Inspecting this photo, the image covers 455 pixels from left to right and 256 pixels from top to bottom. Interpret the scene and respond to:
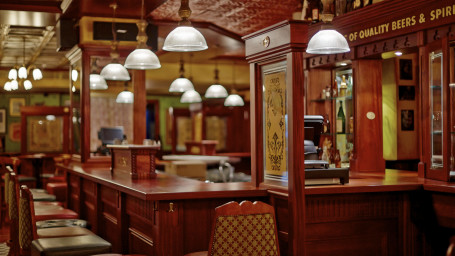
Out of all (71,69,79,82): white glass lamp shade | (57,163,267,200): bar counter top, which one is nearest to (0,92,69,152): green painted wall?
(71,69,79,82): white glass lamp shade

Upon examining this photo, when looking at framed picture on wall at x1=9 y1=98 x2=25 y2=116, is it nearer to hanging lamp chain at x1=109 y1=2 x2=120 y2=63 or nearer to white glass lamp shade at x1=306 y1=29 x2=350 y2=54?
hanging lamp chain at x1=109 y1=2 x2=120 y2=63

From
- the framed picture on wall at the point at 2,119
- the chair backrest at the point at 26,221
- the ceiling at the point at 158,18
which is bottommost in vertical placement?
the chair backrest at the point at 26,221

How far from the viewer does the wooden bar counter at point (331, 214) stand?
4.62 meters

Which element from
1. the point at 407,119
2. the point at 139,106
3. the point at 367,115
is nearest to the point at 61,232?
the point at 367,115

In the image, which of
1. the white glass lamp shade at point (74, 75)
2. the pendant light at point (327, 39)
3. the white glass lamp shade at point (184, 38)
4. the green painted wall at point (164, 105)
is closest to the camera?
the pendant light at point (327, 39)

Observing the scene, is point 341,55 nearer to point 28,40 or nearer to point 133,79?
point 133,79

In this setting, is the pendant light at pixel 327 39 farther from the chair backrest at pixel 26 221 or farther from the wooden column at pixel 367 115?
the chair backrest at pixel 26 221

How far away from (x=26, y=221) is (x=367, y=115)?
4.10 m

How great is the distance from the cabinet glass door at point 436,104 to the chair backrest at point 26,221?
3569 mm

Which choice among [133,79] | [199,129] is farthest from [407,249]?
[199,129]

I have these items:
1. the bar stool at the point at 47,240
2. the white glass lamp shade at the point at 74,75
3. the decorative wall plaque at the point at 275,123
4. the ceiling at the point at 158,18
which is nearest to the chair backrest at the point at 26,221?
the bar stool at the point at 47,240

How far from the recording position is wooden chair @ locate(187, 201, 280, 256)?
12.1 ft

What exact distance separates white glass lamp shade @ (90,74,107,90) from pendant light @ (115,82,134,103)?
→ 0.28 meters

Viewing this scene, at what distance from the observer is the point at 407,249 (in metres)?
5.01
